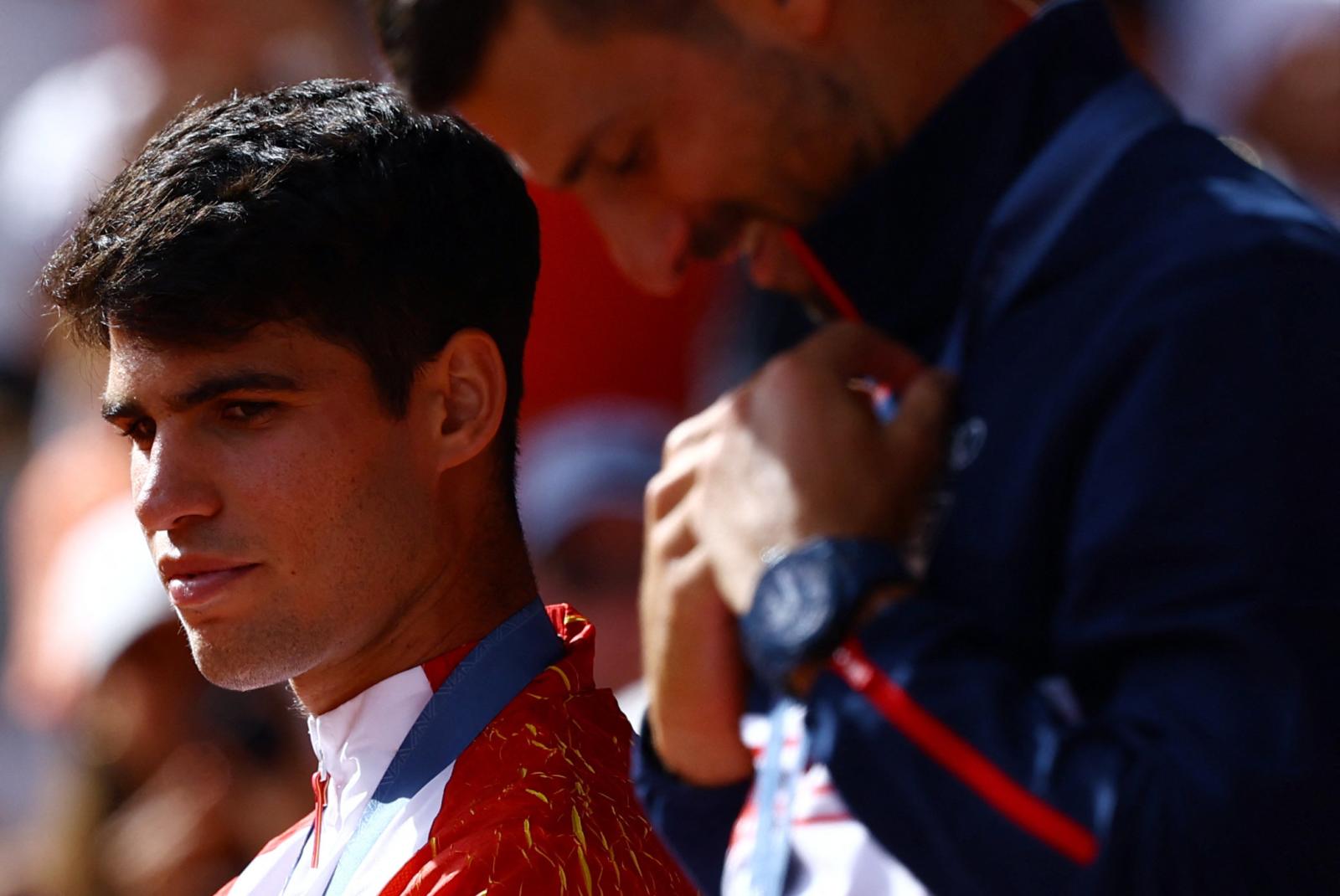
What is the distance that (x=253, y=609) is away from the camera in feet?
6.74

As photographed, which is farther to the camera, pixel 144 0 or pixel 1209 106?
pixel 144 0

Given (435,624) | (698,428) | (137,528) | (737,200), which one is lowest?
(137,528)

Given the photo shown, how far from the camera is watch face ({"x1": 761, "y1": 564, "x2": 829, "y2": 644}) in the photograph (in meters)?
1.28

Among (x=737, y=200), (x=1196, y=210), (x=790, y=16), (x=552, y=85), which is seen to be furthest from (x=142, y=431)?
(x=1196, y=210)

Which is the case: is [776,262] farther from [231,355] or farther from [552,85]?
[231,355]

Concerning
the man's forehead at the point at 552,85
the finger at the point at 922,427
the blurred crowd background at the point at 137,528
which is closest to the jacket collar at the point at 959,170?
the finger at the point at 922,427

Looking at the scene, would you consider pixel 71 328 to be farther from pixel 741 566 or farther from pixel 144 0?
pixel 144 0

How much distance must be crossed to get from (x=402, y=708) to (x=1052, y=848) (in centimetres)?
112

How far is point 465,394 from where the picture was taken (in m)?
2.23

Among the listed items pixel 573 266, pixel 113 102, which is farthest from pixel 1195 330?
pixel 113 102

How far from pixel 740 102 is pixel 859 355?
29 cm

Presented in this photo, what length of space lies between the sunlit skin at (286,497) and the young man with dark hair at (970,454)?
52 cm

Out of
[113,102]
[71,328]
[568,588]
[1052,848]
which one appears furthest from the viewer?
[113,102]

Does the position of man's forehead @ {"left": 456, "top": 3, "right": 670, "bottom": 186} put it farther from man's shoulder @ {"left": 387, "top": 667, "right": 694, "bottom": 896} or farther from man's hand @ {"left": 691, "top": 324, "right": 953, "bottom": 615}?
man's shoulder @ {"left": 387, "top": 667, "right": 694, "bottom": 896}
